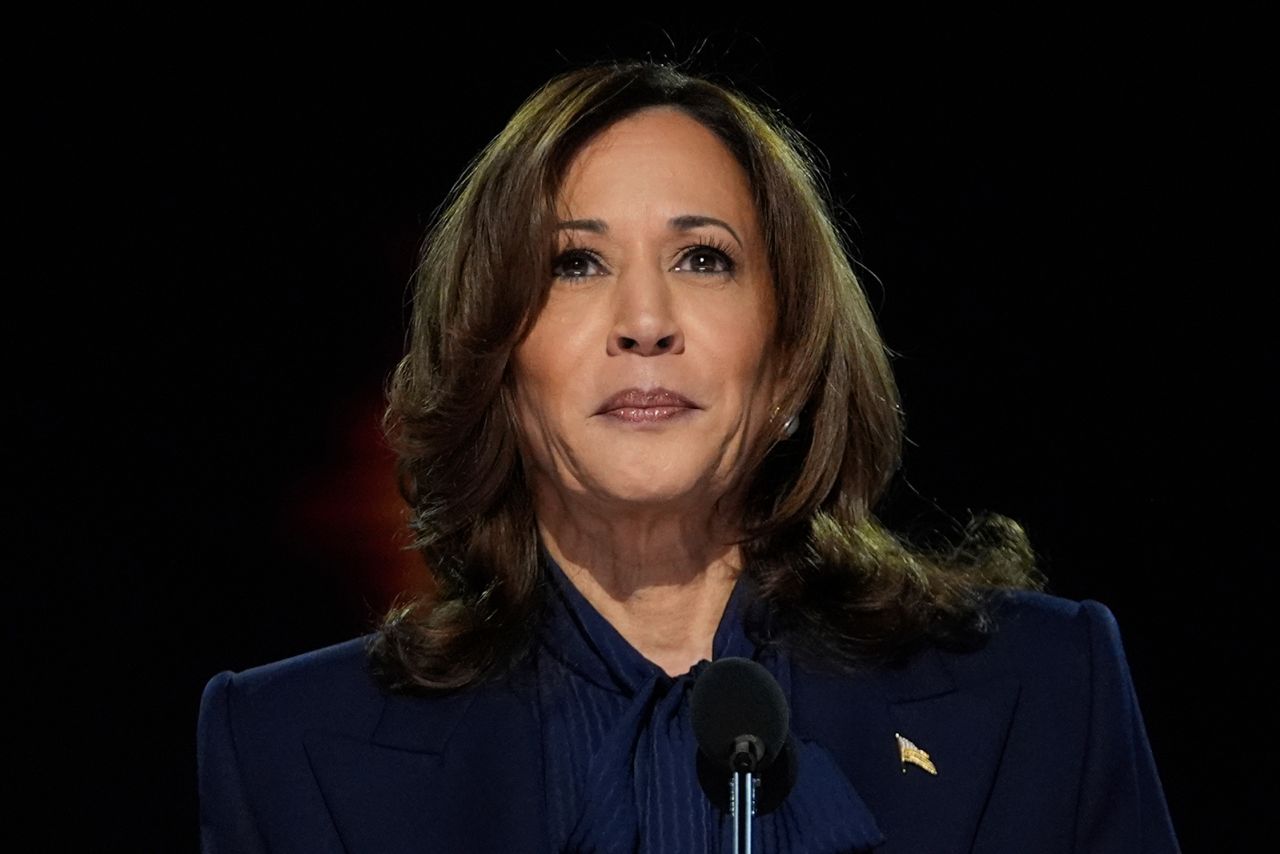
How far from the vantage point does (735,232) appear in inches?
89.7

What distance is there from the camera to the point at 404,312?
10.1 ft

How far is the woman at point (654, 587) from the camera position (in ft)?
6.97

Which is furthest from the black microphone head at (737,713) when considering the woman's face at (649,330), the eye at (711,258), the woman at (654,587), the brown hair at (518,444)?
the eye at (711,258)

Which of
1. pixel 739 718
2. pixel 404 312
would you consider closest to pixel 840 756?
pixel 739 718

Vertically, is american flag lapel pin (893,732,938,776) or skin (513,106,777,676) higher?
skin (513,106,777,676)

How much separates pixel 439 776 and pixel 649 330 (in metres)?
0.67

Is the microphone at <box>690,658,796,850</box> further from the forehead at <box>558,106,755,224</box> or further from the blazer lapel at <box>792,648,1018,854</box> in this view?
the forehead at <box>558,106,755,224</box>

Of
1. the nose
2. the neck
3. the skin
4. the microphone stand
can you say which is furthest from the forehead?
the microphone stand

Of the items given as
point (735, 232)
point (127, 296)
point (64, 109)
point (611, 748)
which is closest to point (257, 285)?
point (127, 296)

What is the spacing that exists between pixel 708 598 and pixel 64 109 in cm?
147

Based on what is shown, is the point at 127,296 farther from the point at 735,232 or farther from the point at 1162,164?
the point at 1162,164

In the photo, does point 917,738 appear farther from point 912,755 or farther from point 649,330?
point 649,330

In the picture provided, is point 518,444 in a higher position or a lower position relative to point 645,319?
lower

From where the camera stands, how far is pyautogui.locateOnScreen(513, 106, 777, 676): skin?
213 cm
